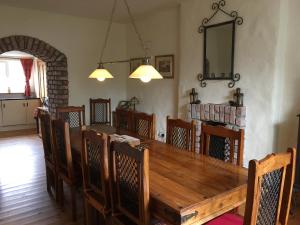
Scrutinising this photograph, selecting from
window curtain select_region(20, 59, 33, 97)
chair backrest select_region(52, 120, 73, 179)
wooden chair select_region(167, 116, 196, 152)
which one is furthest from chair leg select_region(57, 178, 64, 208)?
window curtain select_region(20, 59, 33, 97)

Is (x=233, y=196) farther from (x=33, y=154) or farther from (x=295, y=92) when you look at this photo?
(x=33, y=154)

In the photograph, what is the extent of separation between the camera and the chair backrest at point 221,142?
84.0 inches

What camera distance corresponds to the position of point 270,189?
1396mm

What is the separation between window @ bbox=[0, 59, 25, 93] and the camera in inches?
298

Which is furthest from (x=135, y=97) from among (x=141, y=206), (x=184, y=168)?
(x=141, y=206)

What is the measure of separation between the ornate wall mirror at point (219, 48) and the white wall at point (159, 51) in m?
0.67

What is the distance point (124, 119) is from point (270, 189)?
246 cm

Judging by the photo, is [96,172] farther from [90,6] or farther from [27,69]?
[27,69]

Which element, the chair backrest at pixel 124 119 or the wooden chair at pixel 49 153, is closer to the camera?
the wooden chair at pixel 49 153

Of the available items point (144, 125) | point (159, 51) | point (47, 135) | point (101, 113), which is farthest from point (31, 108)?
point (144, 125)

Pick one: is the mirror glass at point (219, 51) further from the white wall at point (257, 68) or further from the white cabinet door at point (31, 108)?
the white cabinet door at point (31, 108)

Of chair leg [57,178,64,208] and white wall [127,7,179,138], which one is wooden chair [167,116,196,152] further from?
white wall [127,7,179,138]

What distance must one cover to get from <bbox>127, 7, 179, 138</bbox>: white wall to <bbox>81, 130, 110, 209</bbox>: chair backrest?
2.49 metres

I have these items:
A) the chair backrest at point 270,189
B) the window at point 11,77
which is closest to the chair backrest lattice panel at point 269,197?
the chair backrest at point 270,189
